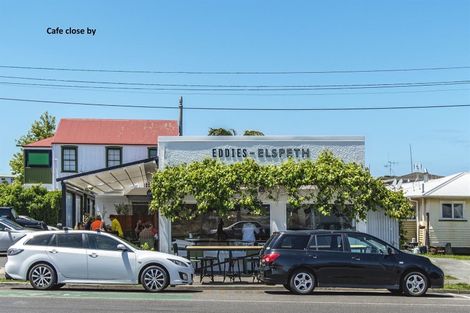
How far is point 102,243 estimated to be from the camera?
1603cm

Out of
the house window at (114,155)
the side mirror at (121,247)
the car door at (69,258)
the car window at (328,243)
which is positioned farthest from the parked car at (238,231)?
the house window at (114,155)

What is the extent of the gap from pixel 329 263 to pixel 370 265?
38.4 inches

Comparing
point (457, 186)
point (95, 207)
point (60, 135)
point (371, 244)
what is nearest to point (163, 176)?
point (371, 244)

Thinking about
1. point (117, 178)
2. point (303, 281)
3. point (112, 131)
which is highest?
point (112, 131)

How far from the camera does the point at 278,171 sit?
66.6 feet

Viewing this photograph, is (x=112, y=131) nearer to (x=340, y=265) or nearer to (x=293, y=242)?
(x=293, y=242)

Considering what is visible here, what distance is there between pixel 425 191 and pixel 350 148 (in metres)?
16.9

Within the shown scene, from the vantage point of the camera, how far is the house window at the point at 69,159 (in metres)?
43.8

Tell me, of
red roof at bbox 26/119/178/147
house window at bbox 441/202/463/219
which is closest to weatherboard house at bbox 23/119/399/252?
red roof at bbox 26/119/178/147

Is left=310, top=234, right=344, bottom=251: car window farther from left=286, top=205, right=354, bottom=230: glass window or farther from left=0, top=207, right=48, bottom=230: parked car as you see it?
left=0, top=207, right=48, bottom=230: parked car

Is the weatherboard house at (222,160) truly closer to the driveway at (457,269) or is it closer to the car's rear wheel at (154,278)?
the driveway at (457,269)

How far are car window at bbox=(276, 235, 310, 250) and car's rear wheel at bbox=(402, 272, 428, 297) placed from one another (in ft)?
8.25

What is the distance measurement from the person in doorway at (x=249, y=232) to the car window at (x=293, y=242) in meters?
4.31

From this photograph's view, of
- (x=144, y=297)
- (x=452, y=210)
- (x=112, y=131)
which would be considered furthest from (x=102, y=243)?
(x=112, y=131)
